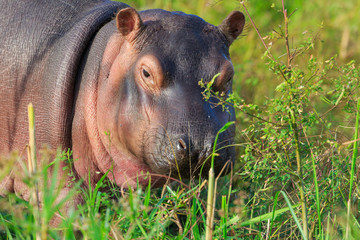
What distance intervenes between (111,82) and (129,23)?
14.9 inches

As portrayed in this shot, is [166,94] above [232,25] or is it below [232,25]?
below

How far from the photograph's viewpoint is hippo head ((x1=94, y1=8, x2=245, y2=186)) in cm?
306

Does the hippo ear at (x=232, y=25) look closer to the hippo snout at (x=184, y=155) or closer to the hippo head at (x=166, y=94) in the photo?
the hippo head at (x=166, y=94)

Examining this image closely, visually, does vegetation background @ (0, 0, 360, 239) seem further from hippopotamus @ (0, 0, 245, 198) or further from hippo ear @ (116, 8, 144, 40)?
hippo ear @ (116, 8, 144, 40)

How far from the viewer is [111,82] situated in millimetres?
3516

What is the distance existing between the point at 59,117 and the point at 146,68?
64 cm

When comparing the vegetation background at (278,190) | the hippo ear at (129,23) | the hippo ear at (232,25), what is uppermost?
the hippo ear at (129,23)

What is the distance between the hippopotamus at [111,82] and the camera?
3.18 metres

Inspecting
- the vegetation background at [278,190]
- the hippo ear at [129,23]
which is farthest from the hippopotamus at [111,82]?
the vegetation background at [278,190]

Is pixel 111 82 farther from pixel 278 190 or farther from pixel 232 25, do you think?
pixel 278 190

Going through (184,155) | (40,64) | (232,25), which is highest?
(232,25)

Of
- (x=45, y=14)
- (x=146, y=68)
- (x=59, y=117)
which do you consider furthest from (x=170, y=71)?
(x=45, y=14)

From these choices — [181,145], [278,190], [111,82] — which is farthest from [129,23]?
[278,190]

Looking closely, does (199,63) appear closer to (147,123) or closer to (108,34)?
(147,123)
